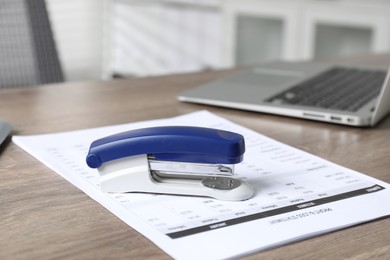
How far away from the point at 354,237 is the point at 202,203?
0.48 ft

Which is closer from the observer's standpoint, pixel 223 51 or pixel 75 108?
pixel 75 108

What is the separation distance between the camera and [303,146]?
0.84 meters

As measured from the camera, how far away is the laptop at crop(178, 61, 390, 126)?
950 mm

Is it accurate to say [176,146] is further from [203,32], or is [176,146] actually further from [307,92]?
[203,32]

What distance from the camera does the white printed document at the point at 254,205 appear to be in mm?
560

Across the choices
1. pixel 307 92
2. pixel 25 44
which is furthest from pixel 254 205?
pixel 25 44

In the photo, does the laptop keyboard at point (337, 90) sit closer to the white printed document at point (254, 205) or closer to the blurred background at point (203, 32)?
the white printed document at point (254, 205)

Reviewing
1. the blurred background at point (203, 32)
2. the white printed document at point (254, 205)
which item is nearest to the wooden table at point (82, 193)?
the white printed document at point (254, 205)

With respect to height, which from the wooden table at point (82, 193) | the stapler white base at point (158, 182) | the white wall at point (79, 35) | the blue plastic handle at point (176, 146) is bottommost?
the white wall at point (79, 35)

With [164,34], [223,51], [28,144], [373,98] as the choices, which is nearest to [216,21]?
[223,51]

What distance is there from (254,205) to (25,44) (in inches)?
35.5

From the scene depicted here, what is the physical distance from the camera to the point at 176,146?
2.07 ft

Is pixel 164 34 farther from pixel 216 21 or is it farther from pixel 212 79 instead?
pixel 212 79

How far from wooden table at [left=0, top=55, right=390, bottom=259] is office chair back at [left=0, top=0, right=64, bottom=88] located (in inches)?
9.0
